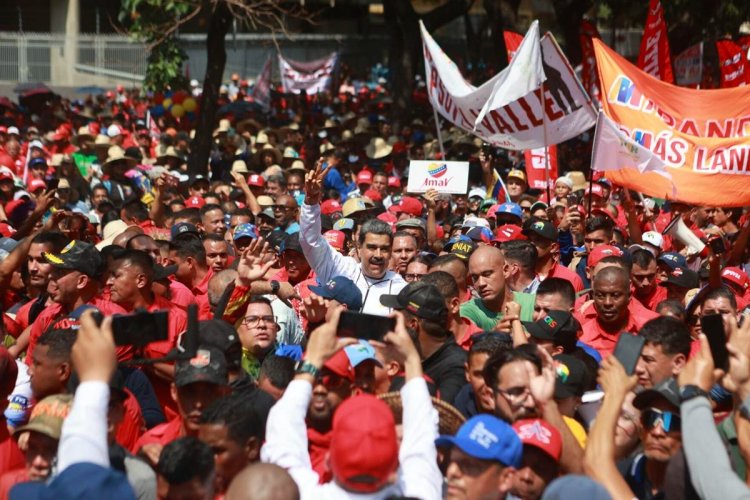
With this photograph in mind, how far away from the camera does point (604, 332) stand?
736 centimetres

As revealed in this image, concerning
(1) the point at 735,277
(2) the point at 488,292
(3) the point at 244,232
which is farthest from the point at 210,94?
(2) the point at 488,292

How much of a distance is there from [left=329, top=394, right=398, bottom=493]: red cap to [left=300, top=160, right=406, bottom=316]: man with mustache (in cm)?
363

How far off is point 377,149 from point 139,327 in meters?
15.9

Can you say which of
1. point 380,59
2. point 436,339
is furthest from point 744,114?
point 380,59

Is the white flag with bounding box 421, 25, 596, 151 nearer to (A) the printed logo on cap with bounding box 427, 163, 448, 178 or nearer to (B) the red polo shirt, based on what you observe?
(A) the printed logo on cap with bounding box 427, 163, 448, 178

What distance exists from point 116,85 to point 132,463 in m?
33.5

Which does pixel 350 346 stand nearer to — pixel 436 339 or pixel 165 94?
pixel 436 339

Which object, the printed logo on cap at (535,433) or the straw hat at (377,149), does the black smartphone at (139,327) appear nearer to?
the printed logo on cap at (535,433)

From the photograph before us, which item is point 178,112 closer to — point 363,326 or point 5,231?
point 5,231

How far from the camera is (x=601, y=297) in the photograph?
23.9ft

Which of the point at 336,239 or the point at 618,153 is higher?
the point at 618,153

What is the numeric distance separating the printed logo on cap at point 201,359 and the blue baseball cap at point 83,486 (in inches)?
49.5

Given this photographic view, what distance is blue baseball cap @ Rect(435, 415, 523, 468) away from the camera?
3.99m

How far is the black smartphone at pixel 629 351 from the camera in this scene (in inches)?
172
